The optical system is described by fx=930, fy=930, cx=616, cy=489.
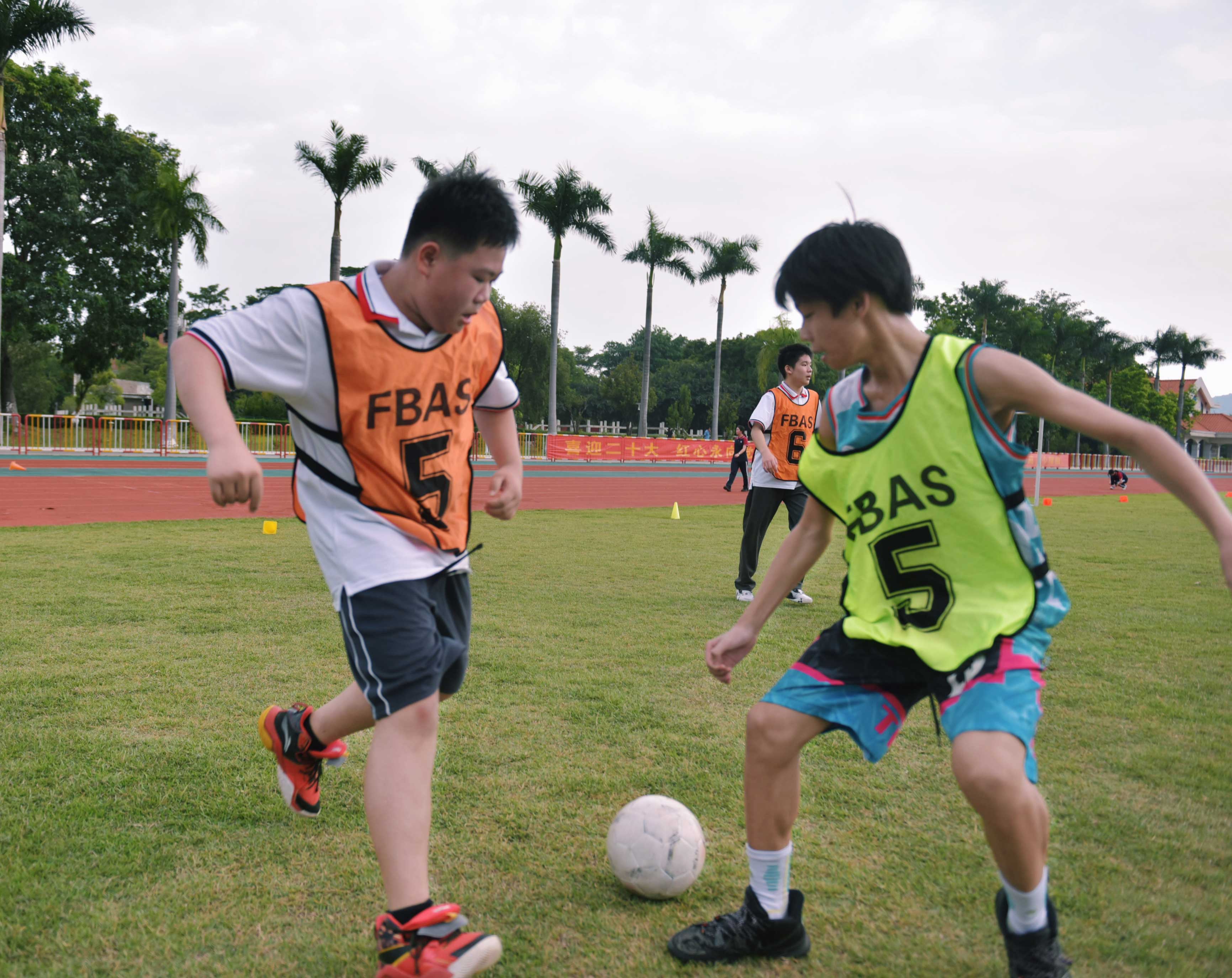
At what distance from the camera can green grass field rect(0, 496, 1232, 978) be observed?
240 centimetres

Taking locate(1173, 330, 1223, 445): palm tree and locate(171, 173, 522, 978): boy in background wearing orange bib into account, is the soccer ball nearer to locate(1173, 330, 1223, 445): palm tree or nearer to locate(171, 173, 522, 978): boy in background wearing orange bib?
locate(171, 173, 522, 978): boy in background wearing orange bib

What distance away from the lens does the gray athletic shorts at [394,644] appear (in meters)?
2.27

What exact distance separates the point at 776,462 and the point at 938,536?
529 cm

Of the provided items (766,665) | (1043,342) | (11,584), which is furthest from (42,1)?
(1043,342)

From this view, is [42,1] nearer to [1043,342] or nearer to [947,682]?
[947,682]

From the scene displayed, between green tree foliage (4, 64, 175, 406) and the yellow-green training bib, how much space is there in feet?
120

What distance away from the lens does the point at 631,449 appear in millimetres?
41094

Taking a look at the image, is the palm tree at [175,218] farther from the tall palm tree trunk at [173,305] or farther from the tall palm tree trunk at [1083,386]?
the tall palm tree trunk at [1083,386]

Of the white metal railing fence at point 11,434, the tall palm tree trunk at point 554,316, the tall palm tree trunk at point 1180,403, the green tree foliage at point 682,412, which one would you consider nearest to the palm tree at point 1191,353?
the tall palm tree trunk at point 1180,403

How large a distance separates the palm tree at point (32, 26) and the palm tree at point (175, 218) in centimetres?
1033

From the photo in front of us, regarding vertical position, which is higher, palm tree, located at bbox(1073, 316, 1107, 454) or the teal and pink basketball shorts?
palm tree, located at bbox(1073, 316, 1107, 454)

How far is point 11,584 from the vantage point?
7.01m

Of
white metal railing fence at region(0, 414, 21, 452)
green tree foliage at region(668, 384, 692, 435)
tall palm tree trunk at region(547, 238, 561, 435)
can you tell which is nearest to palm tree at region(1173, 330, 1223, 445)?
green tree foliage at region(668, 384, 692, 435)

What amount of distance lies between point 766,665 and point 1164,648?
282cm
